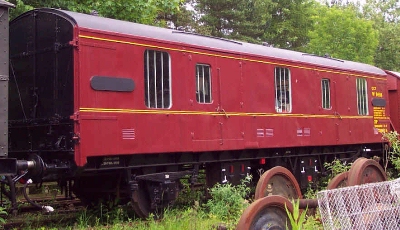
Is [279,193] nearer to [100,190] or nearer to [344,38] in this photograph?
[100,190]

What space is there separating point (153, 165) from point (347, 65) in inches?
307

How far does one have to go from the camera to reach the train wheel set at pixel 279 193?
531cm

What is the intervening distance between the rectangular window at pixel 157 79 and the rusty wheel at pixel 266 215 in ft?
13.1

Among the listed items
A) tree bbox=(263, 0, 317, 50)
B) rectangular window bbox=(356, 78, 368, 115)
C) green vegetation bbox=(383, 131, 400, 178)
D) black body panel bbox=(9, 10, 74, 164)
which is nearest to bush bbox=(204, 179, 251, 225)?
black body panel bbox=(9, 10, 74, 164)

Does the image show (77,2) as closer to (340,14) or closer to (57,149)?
(57,149)

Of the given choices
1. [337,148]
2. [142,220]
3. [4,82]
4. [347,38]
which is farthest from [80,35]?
[347,38]

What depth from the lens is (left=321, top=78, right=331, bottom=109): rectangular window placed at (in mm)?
13461

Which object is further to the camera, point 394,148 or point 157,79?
point 394,148

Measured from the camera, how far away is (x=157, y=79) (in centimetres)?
927

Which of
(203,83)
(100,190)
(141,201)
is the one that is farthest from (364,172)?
(100,190)

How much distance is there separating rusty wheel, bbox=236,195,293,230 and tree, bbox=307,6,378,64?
827 inches

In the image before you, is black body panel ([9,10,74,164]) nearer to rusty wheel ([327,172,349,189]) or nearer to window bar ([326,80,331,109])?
rusty wheel ([327,172,349,189])

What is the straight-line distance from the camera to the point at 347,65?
1470cm

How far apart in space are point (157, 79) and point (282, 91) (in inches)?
157
